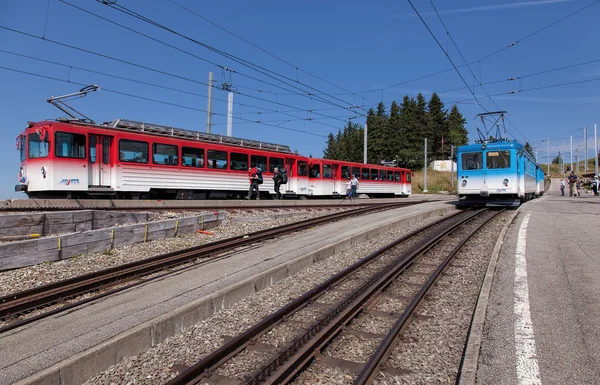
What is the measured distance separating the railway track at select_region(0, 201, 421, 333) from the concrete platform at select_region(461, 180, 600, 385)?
536 centimetres

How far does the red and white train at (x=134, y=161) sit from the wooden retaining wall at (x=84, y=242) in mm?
5693

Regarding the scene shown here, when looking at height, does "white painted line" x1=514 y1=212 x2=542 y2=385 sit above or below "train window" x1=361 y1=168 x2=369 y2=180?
below

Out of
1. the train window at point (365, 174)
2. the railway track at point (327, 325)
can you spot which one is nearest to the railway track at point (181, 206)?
the railway track at point (327, 325)

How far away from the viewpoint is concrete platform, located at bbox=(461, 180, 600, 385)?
11.1 feet

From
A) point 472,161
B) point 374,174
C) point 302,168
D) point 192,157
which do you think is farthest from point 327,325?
point 374,174

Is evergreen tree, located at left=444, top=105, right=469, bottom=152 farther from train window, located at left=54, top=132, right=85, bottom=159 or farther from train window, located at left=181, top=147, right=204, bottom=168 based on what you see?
train window, located at left=54, top=132, right=85, bottom=159

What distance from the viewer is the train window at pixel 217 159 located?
1831 centimetres

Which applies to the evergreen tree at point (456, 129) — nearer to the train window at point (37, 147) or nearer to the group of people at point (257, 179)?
the group of people at point (257, 179)

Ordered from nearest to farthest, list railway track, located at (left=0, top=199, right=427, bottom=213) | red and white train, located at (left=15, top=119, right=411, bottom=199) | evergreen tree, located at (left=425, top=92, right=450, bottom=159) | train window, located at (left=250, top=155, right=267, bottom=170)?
railway track, located at (left=0, top=199, right=427, bottom=213), red and white train, located at (left=15, top=119, right=411, bottom=199), train window, located at (left=250, top=155, right=267, bottom=170), evergreen tree, located at (left=425, top=92, right=450, bottom=159)

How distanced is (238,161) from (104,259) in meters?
12.2

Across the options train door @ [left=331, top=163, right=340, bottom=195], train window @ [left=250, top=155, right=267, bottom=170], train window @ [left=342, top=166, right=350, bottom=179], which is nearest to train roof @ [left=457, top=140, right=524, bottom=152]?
train window @ [left=250, top=155, right=267, bottom=170]

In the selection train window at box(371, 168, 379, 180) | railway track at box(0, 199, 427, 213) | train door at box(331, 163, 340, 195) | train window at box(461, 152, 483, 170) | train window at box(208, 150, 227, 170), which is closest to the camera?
railway track at box(0, 199, 427, 213)

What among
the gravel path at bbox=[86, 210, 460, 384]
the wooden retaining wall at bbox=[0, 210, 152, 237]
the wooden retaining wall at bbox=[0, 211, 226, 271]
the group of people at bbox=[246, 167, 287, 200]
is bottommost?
the gravel path at bbox=[86, 210, 460, 384]

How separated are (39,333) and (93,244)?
14.1 feet
